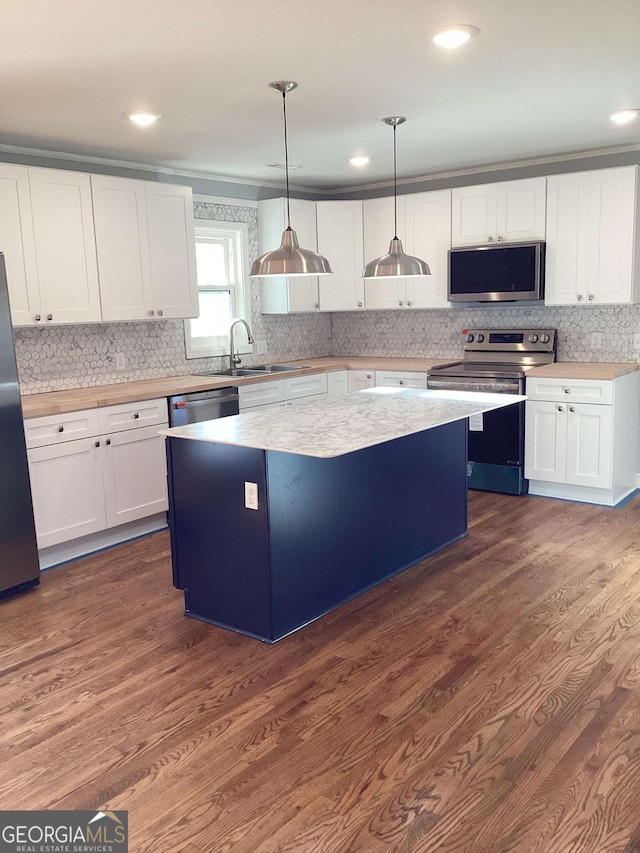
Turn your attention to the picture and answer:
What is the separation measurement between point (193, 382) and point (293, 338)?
1.74 m

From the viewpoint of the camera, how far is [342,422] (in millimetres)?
3445

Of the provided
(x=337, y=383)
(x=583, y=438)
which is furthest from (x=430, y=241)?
(x=583, y=438)

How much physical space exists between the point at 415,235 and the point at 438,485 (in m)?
2.44

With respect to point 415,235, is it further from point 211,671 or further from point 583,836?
point 583,836

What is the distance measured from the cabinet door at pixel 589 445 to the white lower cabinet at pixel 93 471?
2.68 m

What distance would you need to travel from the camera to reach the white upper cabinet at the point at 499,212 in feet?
16.9

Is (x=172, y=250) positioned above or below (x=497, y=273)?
above

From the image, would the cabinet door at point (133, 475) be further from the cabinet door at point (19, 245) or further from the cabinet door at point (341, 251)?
the cabinet door at point (341, 251)

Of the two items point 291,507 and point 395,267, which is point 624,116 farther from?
point 291,507

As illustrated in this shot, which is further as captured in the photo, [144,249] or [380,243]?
[380,243]

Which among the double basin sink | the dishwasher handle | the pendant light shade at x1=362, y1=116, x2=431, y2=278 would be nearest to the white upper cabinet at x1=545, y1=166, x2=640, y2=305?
A: the pendant light shade at x1=362, y1=116, x2=431, y2=278

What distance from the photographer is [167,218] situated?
4.85 metres

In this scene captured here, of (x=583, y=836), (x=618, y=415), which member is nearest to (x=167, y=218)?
(x=618, y=415)

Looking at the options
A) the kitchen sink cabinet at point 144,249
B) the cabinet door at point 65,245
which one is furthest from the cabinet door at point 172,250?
the cabinet door at point 65,245
